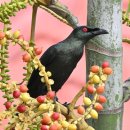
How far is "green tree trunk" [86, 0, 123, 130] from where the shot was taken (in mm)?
627

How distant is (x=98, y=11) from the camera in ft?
2.06

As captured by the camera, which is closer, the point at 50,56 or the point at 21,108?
the point at 21,108

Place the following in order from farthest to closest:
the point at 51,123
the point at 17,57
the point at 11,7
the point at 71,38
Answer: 1. the point at 17,57
2. the point at 71,38
3. the point at 11,7
4. the point at 51,123

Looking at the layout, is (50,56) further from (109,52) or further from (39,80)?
(109,52)

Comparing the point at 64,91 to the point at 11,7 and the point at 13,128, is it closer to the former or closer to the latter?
the point at 11,7

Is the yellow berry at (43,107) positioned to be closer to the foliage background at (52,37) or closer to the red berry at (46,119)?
the red berry at (46,119)

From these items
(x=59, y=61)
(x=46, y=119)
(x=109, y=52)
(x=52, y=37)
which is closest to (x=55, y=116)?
(x=46, y=119)

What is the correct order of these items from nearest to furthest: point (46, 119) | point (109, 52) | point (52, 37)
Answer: point (46, 119)
point (109, 52)
point (52, 37)

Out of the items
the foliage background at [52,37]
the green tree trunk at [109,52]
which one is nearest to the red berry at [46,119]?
the green tree trunk at [109,52]

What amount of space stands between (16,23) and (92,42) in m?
0.83

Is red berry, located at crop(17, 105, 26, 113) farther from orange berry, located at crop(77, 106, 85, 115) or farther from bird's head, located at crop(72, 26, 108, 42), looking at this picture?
bird's head, located at crop(72, 26, 108, 42)

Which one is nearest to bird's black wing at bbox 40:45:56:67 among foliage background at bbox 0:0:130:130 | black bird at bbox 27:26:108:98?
black bird at bbox 27:26:108:98

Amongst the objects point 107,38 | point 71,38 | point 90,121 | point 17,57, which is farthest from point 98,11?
point 17,57

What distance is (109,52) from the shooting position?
2.07 ft
